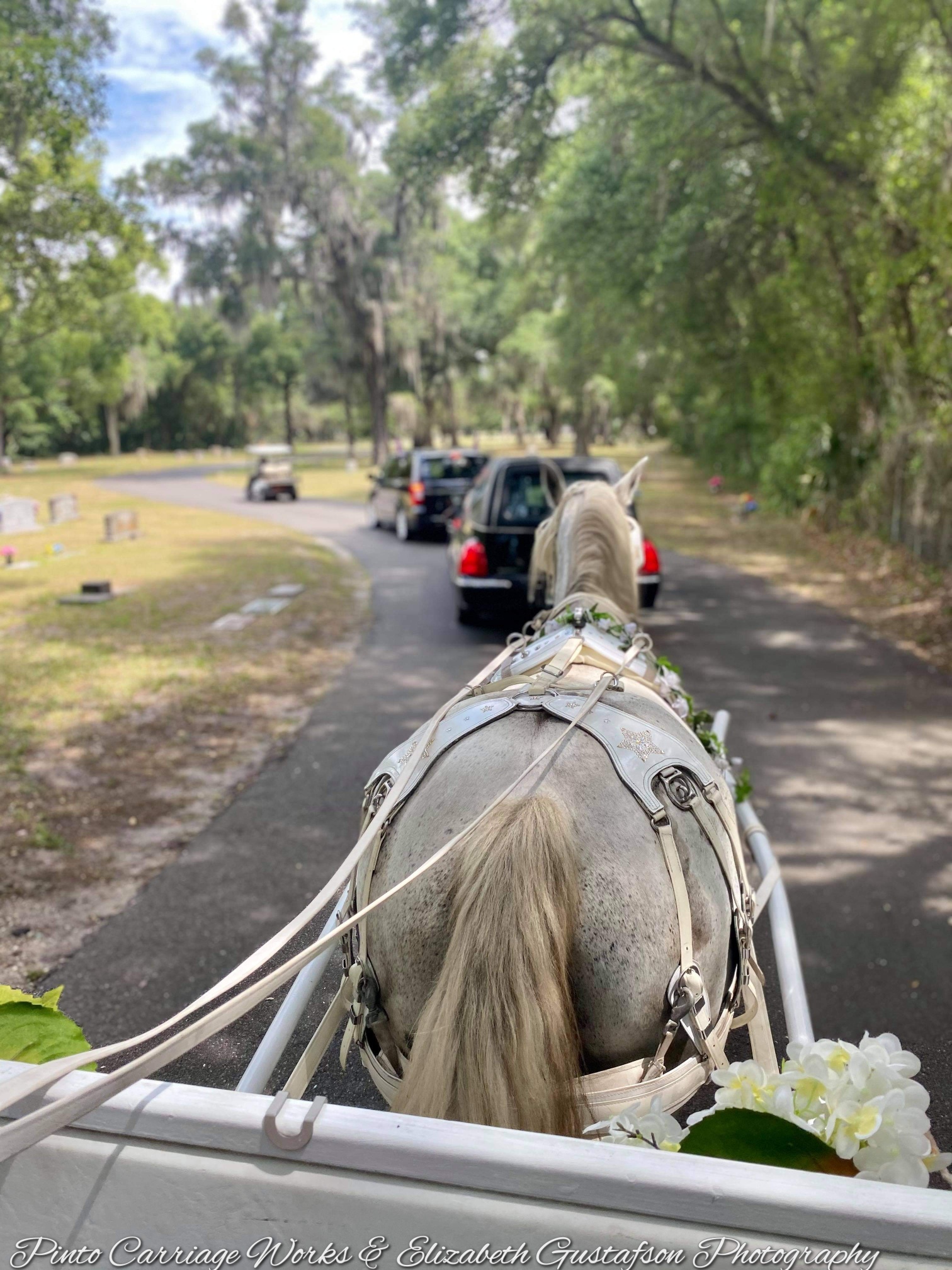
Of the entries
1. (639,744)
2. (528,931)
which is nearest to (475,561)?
(639,744)

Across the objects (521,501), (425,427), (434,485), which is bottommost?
(521,501)

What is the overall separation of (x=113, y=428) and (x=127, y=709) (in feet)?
185

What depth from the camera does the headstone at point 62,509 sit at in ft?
72.0

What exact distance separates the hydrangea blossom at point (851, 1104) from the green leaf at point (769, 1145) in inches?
0.9

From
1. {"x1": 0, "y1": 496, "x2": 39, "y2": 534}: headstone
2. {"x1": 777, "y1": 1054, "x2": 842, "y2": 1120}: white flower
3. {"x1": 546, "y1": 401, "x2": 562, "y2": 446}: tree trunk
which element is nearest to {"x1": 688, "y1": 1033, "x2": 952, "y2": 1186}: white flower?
{"x1": 777, "y1": 1054, "x2": 842, "y2": 1120}: white flower

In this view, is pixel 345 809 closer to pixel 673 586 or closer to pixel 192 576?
pixel 673 586

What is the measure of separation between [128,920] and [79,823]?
1257 millimetres

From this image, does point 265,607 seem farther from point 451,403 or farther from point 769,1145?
point 451,403

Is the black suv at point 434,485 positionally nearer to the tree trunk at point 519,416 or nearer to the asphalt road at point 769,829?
the asphalt road at point 769,829

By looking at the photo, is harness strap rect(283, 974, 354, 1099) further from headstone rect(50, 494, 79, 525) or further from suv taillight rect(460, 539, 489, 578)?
headstone rect(50, 494, 79, 525)

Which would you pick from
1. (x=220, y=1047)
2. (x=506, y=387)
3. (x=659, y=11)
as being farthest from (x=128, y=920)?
(x=506, y=387)

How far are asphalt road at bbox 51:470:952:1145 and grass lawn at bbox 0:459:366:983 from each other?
0.25 meters

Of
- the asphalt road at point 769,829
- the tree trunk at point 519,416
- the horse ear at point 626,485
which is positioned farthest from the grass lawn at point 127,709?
the tree trunk at point 519,416

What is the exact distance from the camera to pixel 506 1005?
1673mm
